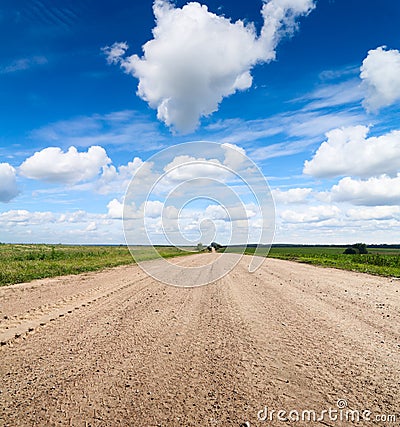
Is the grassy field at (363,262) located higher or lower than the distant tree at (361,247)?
lower

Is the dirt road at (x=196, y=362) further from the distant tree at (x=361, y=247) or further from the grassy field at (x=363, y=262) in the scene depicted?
the distant tree at (x=361, y=247)

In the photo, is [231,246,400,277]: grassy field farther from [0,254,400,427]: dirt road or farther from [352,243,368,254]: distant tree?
[352,243,368,254]: distant tree

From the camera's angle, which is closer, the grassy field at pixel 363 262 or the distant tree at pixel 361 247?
the grassy field at pixel 363 262

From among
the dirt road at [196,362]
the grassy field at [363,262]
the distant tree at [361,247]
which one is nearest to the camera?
the dirt road at [196,362]

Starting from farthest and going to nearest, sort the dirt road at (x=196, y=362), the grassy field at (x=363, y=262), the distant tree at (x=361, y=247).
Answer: the distant tree at (x=361, y=247) < the grassy field at (x=363, y=262) < the dirt road at (x=196, y=362)

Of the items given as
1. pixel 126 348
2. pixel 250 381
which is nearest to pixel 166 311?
pixel 126 348

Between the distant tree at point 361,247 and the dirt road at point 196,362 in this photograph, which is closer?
the dirt road at point 196,362

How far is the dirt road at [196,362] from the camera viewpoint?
3729 mm

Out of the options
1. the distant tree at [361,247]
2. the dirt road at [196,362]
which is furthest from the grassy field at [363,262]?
the distant tree at [361,247]

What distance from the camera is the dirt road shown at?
373cm

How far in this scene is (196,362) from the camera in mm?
5105

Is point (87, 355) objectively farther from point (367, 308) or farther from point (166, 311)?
point (367, 308)

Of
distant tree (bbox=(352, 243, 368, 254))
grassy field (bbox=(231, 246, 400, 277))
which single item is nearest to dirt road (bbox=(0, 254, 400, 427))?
grassy field (bbox=(231, 246, 400, 277))

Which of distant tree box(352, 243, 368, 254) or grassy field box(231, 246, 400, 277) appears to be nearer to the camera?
grassy field box(231, 246, 400, 277)
